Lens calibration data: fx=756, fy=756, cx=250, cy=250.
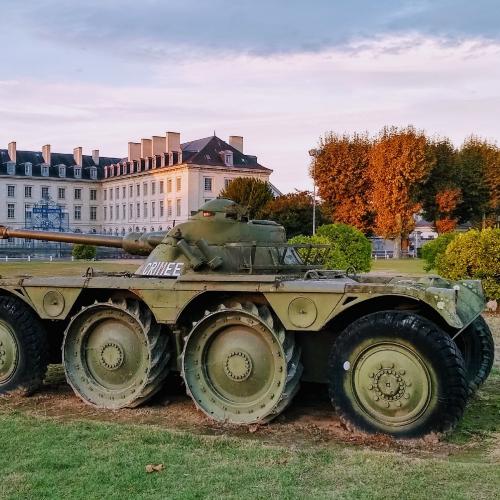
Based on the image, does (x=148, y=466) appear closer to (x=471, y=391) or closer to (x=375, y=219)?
(x=471, y=391)

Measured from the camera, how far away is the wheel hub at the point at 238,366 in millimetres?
7605

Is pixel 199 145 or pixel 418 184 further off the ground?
pixel 199 145

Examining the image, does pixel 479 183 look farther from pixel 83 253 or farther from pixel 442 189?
pixel 83 253

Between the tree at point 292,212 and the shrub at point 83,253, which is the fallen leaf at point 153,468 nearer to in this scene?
the shrub at point 83,253

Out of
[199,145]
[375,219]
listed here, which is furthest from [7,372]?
[199,145]

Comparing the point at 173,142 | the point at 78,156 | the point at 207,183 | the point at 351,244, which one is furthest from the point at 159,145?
the point at 351,244

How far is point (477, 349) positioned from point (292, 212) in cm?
4673

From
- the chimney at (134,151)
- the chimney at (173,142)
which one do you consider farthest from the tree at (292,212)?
the chimney at (134,151)

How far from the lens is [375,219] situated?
57.1m

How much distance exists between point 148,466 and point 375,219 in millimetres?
52196

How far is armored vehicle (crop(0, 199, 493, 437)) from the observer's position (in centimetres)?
690

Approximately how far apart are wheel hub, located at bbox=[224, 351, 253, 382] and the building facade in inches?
2708

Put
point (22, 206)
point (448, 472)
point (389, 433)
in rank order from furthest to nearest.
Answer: point (22, 206) < point (389, 433) < point (448, 472)

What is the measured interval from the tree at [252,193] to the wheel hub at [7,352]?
51170 mm
